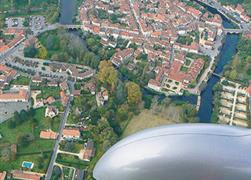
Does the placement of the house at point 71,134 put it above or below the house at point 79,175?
above

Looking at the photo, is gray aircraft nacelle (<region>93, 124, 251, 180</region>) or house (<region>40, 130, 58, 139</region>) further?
house (<region>40, 130, 58, 139</region>)

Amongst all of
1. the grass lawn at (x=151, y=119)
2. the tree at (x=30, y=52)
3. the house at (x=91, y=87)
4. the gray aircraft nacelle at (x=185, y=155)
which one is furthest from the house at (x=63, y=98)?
the gray aircraft nacelle at (x=185, y=155)

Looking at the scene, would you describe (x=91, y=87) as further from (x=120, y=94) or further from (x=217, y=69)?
(x=217, y=69)

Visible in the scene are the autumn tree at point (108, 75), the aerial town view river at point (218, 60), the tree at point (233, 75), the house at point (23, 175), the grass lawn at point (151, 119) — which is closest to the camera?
the house at point (23, 175)

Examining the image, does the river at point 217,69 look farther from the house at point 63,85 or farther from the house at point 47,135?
the house at point 47,135

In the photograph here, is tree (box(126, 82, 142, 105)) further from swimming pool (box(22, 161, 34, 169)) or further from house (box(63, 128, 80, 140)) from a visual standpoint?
swimming pool (box(22, 161, 34, 169))

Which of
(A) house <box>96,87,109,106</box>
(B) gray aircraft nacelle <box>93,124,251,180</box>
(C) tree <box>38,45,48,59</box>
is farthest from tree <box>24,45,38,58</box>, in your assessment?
(B) gray aircraft nacelle <box>93,124,251,180</box>

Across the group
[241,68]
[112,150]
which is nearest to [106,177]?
[112,150]
